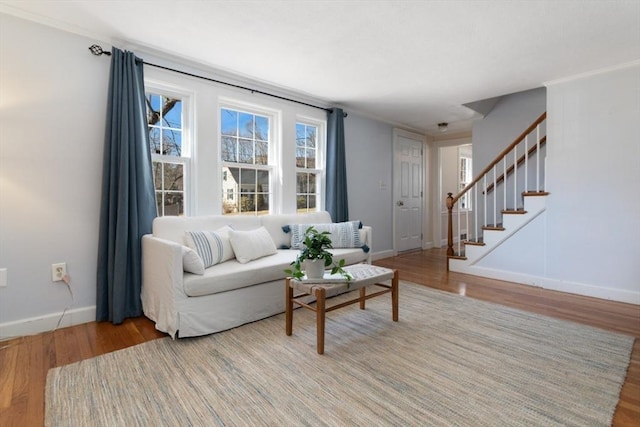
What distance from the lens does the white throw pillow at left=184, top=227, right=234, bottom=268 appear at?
2555 mm

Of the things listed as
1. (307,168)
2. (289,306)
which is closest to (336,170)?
(307,168)

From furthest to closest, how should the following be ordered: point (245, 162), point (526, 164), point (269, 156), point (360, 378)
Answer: point (526, 164), point (269, 156), point (245, 162), point (360, 378)

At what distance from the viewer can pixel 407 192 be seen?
19.0 feet

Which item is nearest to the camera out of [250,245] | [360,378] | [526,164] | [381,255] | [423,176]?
[360,378]

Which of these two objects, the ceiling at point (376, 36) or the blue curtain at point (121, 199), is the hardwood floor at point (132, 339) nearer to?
the blue curtain at point (121, 199)

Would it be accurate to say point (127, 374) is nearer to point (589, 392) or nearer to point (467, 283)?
point (589, 392)

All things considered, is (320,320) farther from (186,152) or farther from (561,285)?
(561,285)

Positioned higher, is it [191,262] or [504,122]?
[504,122]

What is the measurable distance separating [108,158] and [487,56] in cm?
344

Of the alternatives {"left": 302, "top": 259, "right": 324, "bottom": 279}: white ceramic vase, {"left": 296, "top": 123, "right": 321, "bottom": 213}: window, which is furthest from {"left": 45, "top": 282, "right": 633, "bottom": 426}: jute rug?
{"left": 296, "top": 123, "right": 321, "bottom": 213}: window

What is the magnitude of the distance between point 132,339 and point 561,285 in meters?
4.21

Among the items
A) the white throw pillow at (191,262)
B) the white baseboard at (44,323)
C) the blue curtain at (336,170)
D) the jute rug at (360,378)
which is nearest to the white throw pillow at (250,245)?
the white throw pillow at (191,262)

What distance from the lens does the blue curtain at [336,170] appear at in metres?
4.32

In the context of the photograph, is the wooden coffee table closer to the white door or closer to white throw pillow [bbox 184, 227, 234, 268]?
white throw pillow [bbox 184, 227, 234, 268]
